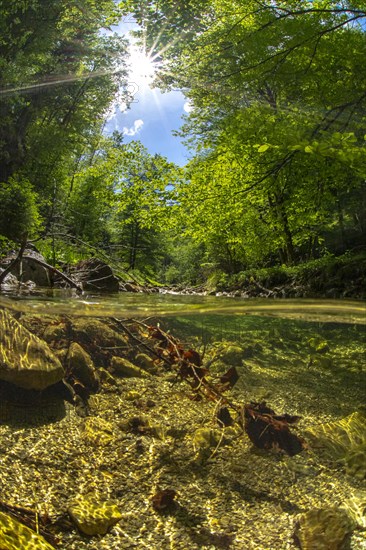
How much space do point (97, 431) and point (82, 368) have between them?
3.23ft

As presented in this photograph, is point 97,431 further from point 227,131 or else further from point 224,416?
point 227,131

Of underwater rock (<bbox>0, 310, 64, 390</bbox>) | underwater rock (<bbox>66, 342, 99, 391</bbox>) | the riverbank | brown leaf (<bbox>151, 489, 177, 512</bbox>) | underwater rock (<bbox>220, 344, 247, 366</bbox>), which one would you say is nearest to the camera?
brown leaf (<bbox>151, 489, 177, 512</bbox>)

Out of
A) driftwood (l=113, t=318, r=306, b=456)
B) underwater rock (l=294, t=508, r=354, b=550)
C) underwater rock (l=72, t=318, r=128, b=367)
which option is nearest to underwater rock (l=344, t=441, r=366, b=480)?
driftwood (l=113, t=318, r=306, b=456)

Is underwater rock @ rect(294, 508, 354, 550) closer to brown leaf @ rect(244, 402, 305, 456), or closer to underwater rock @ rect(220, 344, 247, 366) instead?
brown leaf @ rect(244, 402, 305, 456)

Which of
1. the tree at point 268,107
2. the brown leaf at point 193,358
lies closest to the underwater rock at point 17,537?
the brown leaf at point 193,358

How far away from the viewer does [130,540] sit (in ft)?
8.37

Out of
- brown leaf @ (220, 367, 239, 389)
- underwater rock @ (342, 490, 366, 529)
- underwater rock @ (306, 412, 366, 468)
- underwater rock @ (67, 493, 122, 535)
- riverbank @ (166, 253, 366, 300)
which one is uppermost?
riverbank @ (166, 253, 366, 300)

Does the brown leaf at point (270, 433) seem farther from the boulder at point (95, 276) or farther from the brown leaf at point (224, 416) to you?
the boulder at point (95, 276)

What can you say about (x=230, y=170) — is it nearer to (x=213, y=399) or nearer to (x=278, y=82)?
(x=278, y=82)

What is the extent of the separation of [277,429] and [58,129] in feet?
88.2

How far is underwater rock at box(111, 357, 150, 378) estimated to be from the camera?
4766mm

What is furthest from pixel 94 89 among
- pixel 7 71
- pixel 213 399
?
pixel 213 399

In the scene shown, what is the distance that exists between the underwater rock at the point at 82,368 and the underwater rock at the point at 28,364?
32 cm

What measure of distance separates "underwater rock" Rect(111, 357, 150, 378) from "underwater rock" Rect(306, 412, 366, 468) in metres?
2.09
